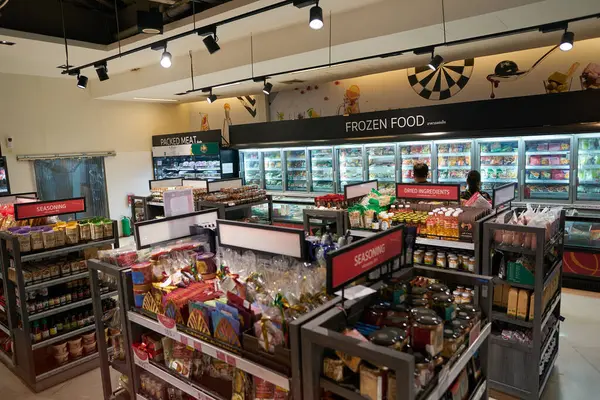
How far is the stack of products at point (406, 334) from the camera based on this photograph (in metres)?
1.53

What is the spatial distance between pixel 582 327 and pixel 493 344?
192 centimetres

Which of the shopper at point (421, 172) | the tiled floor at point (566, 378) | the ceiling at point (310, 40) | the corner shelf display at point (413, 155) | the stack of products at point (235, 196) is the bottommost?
the tiled floor at point (566, 378)

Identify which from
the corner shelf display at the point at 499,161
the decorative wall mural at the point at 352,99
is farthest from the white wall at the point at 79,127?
the corner shelf display at the point at 499,161

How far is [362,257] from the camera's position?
1.96m

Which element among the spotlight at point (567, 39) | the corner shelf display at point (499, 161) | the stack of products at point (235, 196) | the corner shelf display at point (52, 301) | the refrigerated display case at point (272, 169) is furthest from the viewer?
the refrigerated display case at point (272, 169)

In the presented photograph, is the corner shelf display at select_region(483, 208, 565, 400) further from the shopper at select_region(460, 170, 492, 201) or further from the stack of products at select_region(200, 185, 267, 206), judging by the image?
the stack of products at select_region(200, 185, 267, 206)

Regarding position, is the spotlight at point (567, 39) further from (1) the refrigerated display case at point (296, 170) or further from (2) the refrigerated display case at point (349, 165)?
(1) the refrigerated display case at point (296, 170)

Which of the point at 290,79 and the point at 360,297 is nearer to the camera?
the point at 360,297

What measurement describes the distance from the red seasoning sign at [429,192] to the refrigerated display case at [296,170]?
12.4 ft

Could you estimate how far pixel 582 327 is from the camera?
4566 mm

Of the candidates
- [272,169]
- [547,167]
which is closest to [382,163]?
[272,169]

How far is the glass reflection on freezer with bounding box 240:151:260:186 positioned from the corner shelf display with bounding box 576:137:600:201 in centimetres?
607

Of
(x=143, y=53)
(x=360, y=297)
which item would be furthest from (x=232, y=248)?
(x=143, y=53)

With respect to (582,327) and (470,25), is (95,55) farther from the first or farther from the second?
(582,327)
